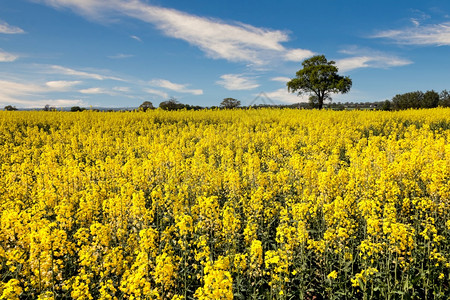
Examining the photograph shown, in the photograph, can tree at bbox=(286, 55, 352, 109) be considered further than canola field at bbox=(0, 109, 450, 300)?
Yes

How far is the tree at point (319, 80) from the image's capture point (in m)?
65.9

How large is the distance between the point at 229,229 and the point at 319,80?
67.9 metres

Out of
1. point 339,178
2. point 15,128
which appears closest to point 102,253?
point 339,178

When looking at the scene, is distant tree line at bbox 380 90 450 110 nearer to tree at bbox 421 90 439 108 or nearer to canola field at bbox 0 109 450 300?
tree at bbox 421 90 439 108

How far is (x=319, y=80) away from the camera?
66688 mm

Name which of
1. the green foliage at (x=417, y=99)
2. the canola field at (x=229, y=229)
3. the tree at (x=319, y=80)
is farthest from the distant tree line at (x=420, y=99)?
the canola field at (x=229, y=229)

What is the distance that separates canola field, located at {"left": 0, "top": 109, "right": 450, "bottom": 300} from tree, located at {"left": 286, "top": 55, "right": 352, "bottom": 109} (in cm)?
5435

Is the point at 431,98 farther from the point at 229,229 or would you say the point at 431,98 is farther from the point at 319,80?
the point at 229,229

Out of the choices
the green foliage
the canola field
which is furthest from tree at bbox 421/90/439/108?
the canola field

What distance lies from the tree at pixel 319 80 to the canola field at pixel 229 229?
54345 millimetres

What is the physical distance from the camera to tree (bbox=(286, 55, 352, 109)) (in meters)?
65.9

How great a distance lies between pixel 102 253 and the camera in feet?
17.6

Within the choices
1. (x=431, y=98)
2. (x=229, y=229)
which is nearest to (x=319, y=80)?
(x=431, y=98)

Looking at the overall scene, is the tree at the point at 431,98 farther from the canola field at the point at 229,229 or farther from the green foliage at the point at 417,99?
the canola field at the point at 229,229
